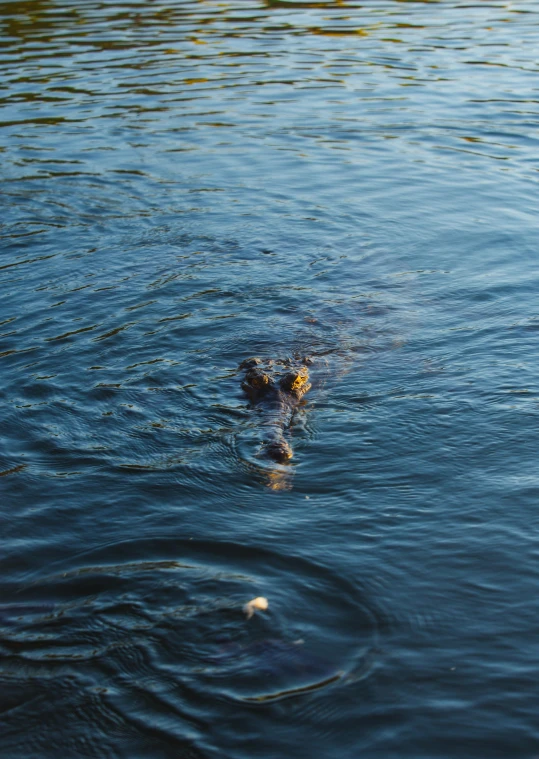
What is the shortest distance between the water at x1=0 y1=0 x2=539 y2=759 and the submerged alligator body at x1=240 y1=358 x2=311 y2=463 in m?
0.11

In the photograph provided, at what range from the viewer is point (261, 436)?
6684 mm

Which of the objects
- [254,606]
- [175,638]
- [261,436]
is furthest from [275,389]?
[175,638]

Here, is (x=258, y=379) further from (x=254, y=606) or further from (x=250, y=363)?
(x=254, y=606)

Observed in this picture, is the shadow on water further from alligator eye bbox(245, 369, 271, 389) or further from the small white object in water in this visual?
alligator eye bbox(245, 369, 271, 389)

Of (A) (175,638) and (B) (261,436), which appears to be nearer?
(A) (175,638)

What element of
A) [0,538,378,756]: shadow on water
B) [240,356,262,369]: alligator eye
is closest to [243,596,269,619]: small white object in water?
[0,538,378,756]: shadow on water

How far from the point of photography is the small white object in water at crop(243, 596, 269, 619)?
15.8ft

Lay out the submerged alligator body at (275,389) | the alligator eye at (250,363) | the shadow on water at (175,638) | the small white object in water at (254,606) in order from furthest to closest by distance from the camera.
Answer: the alligator eye at (250,363) → the submerged alligator body at (275,389) → the small white object in water at (254,606) → the shadow on water at (175,638)

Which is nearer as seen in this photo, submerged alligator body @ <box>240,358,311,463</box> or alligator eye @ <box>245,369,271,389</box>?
submerged alligator body @ <box>240,358,311,463</box>

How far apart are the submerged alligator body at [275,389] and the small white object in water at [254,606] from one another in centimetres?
196

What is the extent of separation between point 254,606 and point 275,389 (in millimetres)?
2739

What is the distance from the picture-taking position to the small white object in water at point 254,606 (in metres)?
4.80

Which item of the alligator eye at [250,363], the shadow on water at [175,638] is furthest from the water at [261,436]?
the alligator eye at [250,363]

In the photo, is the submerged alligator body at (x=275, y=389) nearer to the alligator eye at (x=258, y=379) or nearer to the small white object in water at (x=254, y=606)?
the alligator eye at (x=258, y=379)
